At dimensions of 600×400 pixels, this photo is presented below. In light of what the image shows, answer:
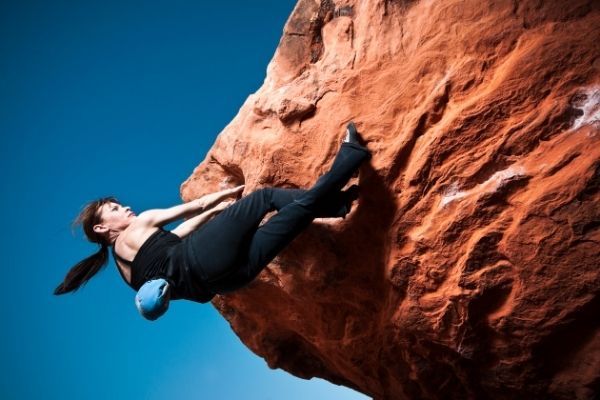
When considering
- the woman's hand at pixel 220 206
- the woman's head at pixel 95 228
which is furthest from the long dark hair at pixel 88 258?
the woman's hand at pixel 220 206

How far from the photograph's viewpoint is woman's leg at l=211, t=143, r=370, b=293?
2.84m

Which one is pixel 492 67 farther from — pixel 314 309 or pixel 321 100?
pixel 314 309

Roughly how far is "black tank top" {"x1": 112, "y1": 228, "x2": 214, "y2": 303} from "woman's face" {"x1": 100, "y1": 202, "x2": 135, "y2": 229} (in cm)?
48

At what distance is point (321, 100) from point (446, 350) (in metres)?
2.27

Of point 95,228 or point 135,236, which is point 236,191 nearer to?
point 135,236

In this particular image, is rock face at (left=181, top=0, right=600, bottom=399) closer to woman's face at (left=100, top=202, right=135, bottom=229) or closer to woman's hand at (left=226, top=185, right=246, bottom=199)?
woman's hand at (left=226, top=185, right=246, bottom=199)

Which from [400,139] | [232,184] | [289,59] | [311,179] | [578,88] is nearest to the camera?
[578,88]

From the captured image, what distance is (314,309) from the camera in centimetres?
390

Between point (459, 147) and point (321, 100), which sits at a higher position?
point (321, 100)

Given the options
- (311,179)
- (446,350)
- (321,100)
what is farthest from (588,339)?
(321,100)

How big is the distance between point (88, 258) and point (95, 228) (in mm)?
330

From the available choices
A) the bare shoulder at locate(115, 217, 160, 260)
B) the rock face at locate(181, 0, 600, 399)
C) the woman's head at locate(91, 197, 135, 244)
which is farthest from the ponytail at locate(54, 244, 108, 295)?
the rock face at locate(181, 0, 600, 399)

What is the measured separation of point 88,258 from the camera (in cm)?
370

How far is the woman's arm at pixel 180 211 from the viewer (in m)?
3.37
